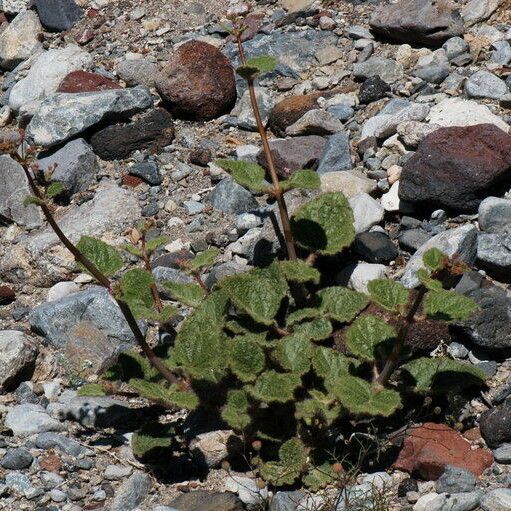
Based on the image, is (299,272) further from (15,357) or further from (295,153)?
(295,153)

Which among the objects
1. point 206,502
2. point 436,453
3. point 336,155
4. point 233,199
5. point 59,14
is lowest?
point 436,453

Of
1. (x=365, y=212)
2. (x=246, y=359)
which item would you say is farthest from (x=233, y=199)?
(x=246, y=359)

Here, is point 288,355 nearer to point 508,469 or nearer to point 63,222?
point 508,469

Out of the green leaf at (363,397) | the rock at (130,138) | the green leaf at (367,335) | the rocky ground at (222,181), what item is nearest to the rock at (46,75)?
the rocky ground at (222,181)

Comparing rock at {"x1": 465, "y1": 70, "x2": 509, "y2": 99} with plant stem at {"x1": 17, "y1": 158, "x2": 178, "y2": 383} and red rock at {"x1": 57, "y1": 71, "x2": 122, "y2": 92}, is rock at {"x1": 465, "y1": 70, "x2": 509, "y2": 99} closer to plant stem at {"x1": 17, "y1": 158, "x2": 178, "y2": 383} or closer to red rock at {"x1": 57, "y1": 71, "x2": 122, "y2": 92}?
red rock at {"x1": 57, "y1": 71, "x2": 122, "y2": 92}

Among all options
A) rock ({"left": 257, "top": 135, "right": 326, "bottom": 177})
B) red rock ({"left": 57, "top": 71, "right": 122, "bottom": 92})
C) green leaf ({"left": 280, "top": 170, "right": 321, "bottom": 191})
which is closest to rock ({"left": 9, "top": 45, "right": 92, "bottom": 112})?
red rock ({"left": 57, "top": 71, "right": 122, "bottom": 92})
